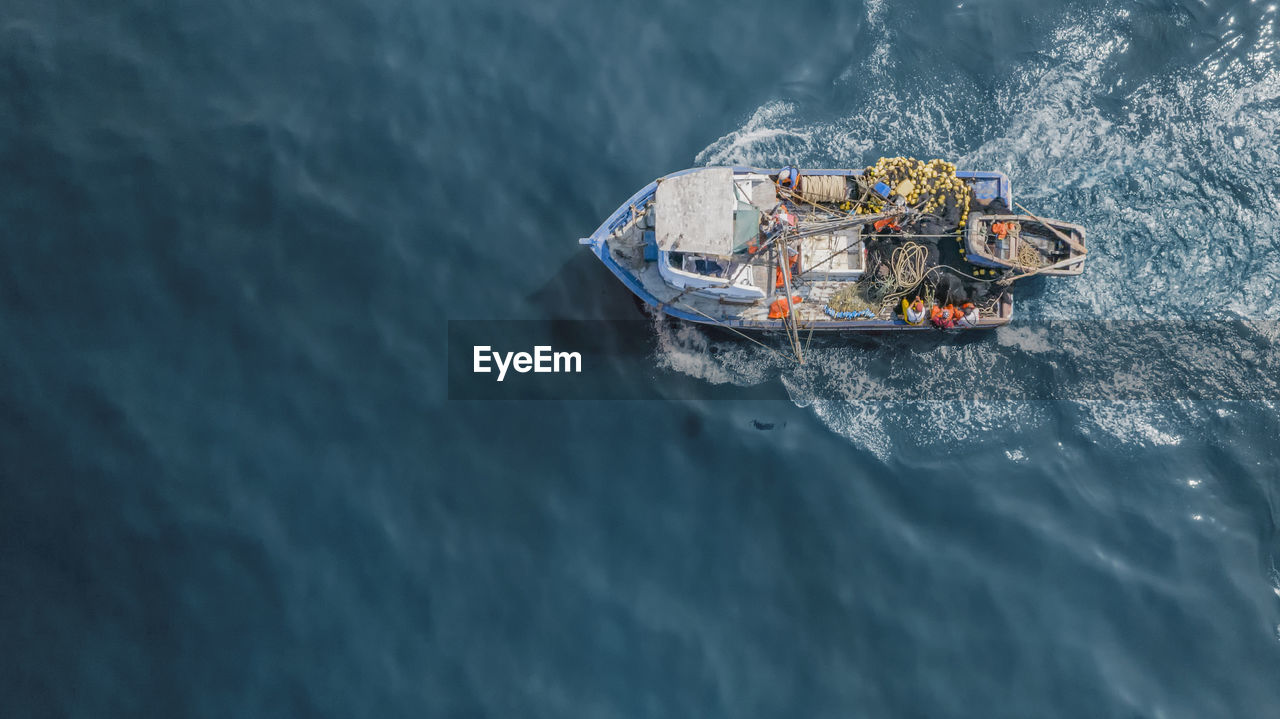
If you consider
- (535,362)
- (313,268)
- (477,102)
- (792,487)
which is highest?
(477,102)

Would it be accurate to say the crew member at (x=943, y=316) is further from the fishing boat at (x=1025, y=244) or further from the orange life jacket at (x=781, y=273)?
the orange life jacket at (x=781, y=273)

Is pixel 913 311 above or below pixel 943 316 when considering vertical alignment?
above

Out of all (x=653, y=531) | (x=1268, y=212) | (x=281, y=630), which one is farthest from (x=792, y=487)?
(x=1268, y=212)

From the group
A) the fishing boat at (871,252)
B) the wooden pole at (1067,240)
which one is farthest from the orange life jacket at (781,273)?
the wooden pole at (1067,240)

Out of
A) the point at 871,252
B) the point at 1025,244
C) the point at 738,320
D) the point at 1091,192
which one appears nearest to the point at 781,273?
the point at 738,320

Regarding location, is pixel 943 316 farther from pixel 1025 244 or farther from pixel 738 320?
pixel 738 320

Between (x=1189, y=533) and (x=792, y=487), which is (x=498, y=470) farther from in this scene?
(x=1189, y=533)
